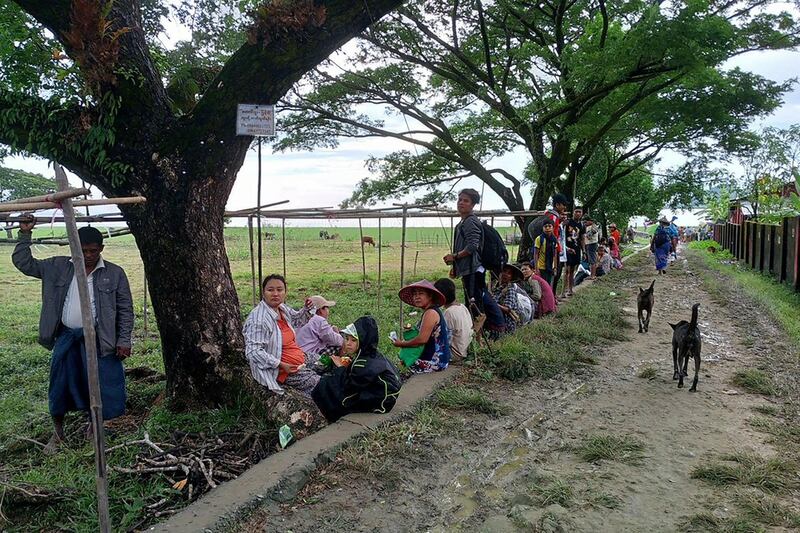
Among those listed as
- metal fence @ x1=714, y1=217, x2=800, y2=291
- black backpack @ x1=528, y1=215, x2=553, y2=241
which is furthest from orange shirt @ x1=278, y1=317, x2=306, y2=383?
metal fence @ x1=714, y1=217, x2=800, y2=291

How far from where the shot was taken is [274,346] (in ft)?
14.5

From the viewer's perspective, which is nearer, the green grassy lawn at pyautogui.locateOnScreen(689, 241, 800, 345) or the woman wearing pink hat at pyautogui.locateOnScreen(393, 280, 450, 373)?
the woman wearing pink hat at pyautogui.locateOnScreen(393, 280, 450, 373)

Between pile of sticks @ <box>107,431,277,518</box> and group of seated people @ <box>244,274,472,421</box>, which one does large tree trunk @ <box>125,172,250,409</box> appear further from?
pile of sticks @ <box>107,431,277,518</box>

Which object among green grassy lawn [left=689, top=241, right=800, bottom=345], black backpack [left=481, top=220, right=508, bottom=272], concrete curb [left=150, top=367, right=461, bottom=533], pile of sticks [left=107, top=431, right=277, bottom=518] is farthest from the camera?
green grassy lawn [left=689, top=241, right=800, bottom=345]

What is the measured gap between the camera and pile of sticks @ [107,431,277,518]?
126 inches

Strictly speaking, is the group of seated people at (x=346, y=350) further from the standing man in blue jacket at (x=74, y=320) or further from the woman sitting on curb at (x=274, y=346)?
the standing man in blue jacket at (x=74, y=320)

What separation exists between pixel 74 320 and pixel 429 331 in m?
2.98

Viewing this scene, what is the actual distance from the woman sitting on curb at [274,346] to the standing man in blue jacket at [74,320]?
92 cm

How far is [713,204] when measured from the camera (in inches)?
1432

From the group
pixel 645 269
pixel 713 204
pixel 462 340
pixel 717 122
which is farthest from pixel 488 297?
pixel 713 204

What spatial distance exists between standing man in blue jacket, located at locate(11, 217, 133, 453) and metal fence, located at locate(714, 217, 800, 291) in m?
13.0

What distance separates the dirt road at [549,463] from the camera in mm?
3004

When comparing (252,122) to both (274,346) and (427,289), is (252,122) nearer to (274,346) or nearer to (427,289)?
(274,346)

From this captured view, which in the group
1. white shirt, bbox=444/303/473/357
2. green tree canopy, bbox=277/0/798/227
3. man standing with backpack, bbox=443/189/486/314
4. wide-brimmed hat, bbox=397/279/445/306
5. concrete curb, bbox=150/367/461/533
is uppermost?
green tree canopy, bbox=277/0/798/227
